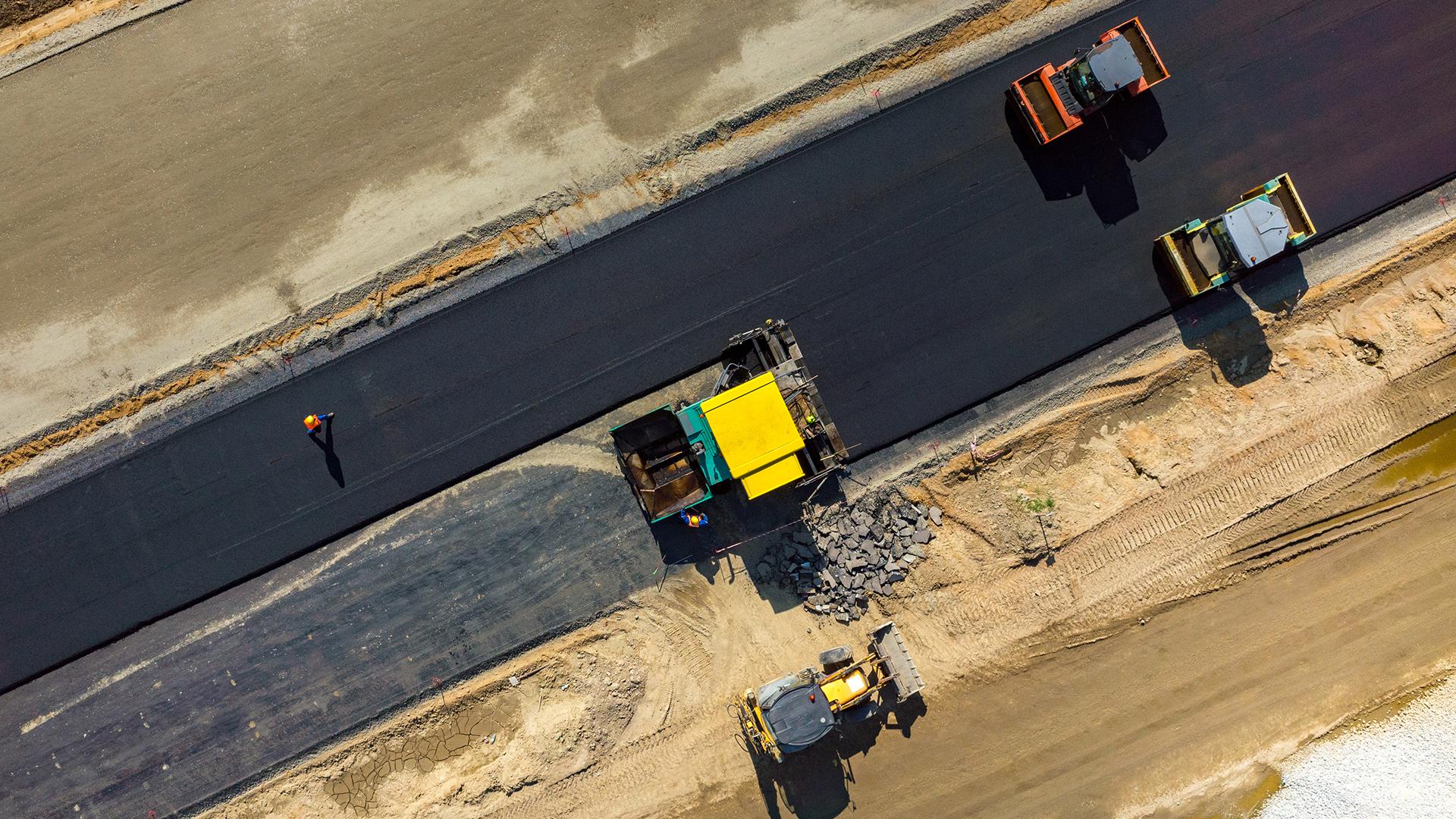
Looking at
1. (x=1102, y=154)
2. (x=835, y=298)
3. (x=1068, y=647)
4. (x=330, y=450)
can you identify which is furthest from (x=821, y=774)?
(x=1102, y=154)

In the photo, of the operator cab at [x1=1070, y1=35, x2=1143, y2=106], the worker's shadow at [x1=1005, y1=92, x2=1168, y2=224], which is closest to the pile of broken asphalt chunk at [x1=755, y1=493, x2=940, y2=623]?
the worker's shadow at [x1=1005, y1=92, x2=1168, y2=224]

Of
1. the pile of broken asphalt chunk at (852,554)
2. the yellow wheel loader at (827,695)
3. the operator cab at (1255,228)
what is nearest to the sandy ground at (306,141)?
the operator cab at (1255,228)

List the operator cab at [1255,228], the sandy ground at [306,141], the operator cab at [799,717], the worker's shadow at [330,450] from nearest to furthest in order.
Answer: the operator cab at [799,717]
the operator cab at [1255,228]
the worker's shadow at [330,450]
the sandy ground at [306,141]

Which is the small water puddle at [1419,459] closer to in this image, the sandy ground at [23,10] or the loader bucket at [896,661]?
the loader bucket at [896,661]

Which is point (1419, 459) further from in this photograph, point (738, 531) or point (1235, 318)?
point (738, 531)

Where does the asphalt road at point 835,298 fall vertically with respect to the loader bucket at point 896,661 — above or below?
above

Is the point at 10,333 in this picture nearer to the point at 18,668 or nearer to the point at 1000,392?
the point at 18,668

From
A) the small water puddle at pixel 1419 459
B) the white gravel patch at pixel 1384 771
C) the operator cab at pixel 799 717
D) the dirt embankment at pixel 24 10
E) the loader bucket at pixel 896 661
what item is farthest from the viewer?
the dirt embankment at pixel 24 10

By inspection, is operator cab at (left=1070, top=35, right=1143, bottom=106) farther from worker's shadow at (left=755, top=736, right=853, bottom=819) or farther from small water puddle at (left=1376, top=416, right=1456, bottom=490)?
worker's shadow at (left=755, top=736, right=853, bottom=819)
